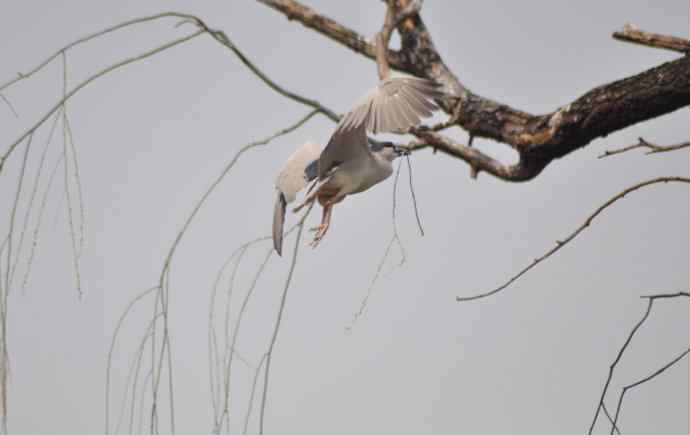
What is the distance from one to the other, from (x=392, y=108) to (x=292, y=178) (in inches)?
16.4

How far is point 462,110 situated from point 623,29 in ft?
1.32

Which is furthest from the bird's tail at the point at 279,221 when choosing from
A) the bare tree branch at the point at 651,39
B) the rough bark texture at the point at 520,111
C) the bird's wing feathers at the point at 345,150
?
the bare tree branch at the point at 651,39

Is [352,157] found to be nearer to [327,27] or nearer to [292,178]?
[292,178]

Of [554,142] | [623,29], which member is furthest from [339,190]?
[623,29]

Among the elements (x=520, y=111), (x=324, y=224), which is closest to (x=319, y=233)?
(x=324, y=224)

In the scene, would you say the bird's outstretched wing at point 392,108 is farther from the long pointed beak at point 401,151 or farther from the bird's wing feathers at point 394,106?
the long pointed beak at point 401,151

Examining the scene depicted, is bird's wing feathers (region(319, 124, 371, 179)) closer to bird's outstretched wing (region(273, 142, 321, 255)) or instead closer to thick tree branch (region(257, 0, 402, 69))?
bird's outstretched wing (region(273, 142, 321, 255))

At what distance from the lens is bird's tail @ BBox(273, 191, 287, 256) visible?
5.93 ft

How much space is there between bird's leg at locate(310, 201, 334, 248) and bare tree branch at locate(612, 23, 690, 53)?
752 millimetres

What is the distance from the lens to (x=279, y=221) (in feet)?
6.30

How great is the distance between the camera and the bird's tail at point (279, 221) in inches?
71.2

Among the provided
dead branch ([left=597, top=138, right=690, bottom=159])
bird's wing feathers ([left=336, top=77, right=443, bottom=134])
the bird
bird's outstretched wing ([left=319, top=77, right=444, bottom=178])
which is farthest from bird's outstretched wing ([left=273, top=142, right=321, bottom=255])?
dead branch ([left=597, top=138, right=690, bottom=159])

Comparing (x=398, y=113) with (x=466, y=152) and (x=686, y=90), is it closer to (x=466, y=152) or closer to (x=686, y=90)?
(x=466, y=152)

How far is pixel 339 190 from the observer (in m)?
1.99
